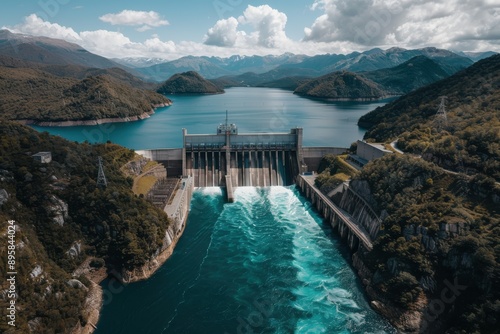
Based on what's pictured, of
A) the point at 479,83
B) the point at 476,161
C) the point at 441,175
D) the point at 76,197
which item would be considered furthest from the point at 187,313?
the point at 479,83

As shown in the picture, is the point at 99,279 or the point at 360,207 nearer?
the point at 99,279

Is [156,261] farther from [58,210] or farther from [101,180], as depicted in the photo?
[101,180]

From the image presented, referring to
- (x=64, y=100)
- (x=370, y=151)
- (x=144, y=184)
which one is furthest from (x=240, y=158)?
(x=64, y=100)

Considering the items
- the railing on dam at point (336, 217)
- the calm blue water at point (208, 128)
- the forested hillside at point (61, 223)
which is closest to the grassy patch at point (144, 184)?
the forested hillside at point (61, 223)

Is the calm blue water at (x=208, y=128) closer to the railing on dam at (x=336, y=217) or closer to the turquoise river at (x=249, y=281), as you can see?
the railing on dam at (x=336, y=217)

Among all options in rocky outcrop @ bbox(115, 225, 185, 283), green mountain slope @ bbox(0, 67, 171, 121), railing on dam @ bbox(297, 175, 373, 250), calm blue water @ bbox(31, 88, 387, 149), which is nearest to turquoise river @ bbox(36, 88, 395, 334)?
rocky outcrop @ bbox(115, 225, 185, 283)

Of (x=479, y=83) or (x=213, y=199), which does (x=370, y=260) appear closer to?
(x=213, y=199)

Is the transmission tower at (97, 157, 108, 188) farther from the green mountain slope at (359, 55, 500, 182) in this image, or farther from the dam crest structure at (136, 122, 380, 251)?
the green mountain slope at (359, 55, 500, 182)

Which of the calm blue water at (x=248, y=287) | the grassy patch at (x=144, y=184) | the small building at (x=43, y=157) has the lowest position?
the calm blue water at (x=248, y=287)
